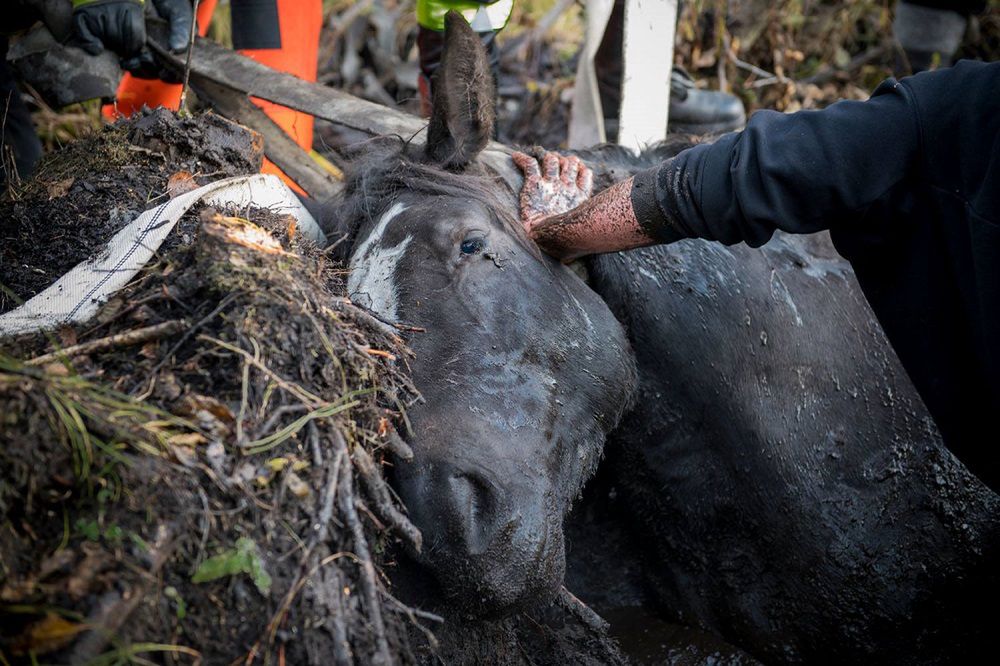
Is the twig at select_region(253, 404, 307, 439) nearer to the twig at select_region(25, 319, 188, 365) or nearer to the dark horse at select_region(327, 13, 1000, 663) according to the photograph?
the twig at select_region(25, 319, 188, 365)

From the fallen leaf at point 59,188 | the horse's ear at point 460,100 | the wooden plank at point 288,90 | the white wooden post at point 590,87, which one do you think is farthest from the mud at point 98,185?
the white wooden post at point 590,87

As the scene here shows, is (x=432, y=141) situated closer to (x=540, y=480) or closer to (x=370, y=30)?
(x=540, y=480)

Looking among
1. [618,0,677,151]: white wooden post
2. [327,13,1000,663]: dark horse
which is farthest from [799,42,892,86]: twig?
[327,13,1000,663]: dark horse

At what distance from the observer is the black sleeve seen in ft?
7.04

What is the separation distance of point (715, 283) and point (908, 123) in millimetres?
995

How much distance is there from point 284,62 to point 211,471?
414 centimetres

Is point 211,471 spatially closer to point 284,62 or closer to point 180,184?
point 180,184

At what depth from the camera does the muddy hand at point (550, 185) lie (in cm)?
286

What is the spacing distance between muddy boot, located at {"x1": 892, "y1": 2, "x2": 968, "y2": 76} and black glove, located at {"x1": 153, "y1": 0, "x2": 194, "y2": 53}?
5089mm

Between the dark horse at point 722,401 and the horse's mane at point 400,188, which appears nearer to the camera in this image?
the dark horse at point 722,401

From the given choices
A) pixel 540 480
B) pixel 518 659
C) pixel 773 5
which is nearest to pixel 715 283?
pixel 540 480

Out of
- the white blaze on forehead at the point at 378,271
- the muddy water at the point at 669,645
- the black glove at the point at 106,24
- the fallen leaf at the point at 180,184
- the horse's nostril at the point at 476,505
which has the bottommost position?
the muddy water at the point at 669,645

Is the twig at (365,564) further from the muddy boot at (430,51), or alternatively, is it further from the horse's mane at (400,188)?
the muddy boot at (430,51)

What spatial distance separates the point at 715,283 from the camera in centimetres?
303
